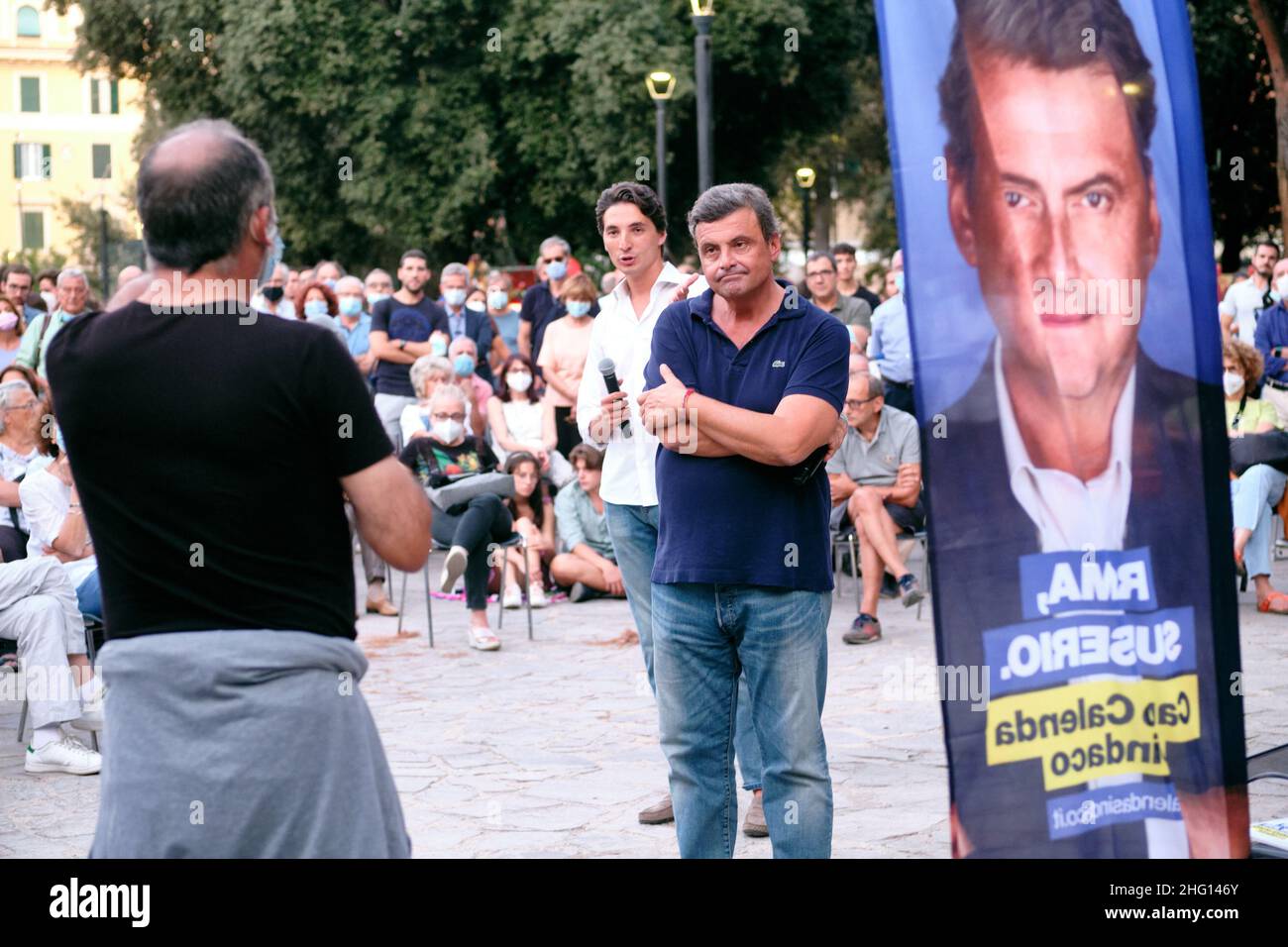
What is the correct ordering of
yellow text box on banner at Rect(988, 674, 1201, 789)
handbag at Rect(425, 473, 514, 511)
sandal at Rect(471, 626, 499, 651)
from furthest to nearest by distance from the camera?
1. handbag at Rect(425, 473, 514, 511)
2. sandal at Rect(471, 626, 499, 651)
3. yellow text box on banner at Rect(988, 674, 1201, 789)

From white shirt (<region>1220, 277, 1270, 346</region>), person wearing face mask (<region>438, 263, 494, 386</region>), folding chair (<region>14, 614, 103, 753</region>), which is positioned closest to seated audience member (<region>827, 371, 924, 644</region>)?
person wearing face mask (<region>438, 263, 494, 386</region>)

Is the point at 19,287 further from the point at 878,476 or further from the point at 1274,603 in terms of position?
the point at 1274,603

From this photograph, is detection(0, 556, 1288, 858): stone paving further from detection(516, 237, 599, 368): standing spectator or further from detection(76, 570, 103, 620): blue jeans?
detection(516, 237, 599, 368): standing spectator

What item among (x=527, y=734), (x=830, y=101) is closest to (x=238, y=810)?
(x=527, y=734)

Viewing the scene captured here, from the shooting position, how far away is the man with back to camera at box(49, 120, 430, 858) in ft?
10.1

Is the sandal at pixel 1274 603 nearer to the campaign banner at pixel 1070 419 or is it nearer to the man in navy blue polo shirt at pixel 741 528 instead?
the man in navy blue polo shirt at pixel 741 528

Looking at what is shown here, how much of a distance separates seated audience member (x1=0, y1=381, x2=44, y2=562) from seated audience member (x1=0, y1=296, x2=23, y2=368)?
5252mm

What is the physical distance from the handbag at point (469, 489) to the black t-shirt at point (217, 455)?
7.46 metres

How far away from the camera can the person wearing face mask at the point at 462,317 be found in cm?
1406

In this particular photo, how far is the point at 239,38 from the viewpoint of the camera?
30.9m

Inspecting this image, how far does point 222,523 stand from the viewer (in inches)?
122

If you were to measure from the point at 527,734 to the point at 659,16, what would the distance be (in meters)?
22.6

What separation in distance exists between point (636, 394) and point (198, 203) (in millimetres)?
3130
